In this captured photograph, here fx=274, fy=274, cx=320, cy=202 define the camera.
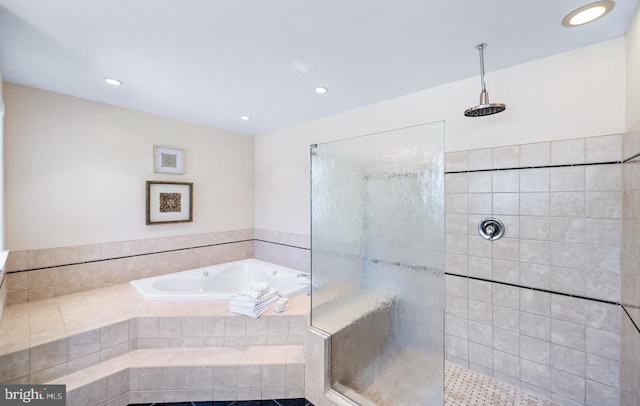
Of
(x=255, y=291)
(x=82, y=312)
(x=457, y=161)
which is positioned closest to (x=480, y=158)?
(x=457, y=161)

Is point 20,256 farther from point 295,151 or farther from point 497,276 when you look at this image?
point 497,276

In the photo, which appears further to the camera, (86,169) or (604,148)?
(86,169)

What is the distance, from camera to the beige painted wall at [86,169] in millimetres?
2264

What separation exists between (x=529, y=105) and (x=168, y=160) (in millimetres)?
3350

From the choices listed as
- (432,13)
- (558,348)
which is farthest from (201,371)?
(432,13)

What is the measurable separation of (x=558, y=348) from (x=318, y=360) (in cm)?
151

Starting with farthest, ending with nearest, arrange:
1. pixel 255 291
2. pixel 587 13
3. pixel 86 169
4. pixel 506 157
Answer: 1. pixel 86 169
2. pixel 255 291
3. pixel 506 157
4. pixel 587 13

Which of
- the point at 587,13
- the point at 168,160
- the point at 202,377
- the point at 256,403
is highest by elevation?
the point at 587,13

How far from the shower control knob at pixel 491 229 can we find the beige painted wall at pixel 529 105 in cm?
55

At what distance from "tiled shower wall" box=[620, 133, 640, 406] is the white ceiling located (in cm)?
76

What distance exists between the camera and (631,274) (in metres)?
1.38

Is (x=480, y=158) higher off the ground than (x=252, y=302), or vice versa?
(x=480, y=158)

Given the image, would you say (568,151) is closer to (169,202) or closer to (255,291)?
(255,291)

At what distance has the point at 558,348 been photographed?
1711 millimetres
